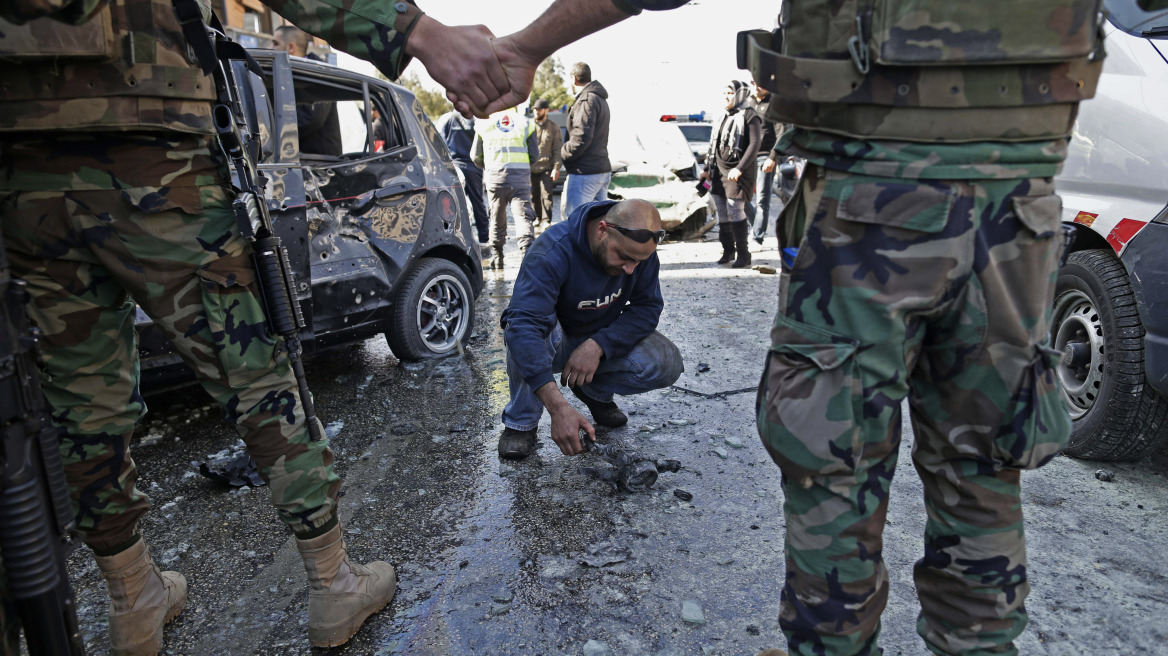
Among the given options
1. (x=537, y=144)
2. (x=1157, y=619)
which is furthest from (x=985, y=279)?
(x=537, y=144)

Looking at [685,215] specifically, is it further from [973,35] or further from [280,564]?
[973,35]

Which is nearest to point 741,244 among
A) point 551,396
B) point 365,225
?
point 365,225

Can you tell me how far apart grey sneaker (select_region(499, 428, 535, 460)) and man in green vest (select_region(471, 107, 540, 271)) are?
5268mm

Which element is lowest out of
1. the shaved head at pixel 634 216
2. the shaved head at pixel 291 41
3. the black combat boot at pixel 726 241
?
the black combat boot at pixel 726 241

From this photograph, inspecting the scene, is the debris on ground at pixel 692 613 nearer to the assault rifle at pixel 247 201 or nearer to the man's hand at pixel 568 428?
the man's hand at pixel 568 428

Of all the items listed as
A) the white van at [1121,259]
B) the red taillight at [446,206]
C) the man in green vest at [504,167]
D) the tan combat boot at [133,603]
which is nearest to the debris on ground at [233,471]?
the tan combat boot at [133,603]

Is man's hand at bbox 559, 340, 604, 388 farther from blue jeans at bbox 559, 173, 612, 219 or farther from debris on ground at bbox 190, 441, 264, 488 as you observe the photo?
blue jeans at bbox 559, 173, 612, 219

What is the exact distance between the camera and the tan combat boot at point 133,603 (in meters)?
1.99

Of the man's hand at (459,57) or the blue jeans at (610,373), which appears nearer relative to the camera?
the man's hand at (459,57)

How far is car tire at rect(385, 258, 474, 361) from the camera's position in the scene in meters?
4.49

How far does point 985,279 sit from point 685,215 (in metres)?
9.30

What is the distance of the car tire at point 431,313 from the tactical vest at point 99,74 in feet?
9.14

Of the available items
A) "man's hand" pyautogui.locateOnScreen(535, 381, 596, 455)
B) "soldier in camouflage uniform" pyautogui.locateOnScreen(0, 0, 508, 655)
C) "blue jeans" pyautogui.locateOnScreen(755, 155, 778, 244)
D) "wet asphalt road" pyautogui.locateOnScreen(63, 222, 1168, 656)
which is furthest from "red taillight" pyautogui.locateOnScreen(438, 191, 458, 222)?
"blue jeans" pyautogui.locateOnScreen(755, 155, 778, 244)

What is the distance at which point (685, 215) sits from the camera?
10477 millimetres
